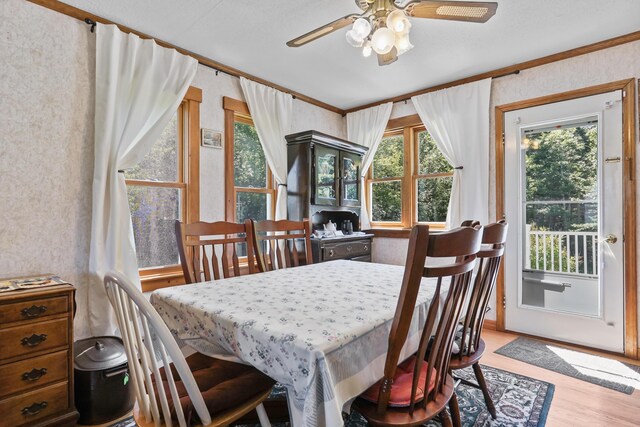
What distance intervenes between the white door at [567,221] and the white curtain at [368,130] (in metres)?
1.36

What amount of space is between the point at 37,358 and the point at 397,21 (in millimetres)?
2452

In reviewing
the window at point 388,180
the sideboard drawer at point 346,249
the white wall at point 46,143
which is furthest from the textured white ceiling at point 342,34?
the sideboard drawer at point 346,249

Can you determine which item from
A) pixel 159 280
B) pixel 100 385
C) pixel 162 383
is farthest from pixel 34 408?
pixel 162 383

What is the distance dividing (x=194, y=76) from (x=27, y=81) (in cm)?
113

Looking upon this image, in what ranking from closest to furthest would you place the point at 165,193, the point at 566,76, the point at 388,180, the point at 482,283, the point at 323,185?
the point at 482,283, the point at 165,193, the point at 566,76, the point at 323,185, the point at 388,180

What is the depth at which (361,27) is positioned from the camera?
1.64m

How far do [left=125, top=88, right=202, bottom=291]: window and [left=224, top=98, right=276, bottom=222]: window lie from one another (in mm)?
328

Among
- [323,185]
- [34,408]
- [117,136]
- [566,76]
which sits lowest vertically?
[34,408]

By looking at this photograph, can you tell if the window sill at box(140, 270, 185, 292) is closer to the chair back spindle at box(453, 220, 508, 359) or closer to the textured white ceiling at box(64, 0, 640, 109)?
the textured white ceiling at box(64, 0, 640, 109)

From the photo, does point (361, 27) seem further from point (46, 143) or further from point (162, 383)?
point (46, 143)

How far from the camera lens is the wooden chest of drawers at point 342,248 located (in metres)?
3.17

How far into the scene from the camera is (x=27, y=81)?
1.99 m

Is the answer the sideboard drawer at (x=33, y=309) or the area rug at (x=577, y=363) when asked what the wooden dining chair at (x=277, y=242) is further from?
the area rug at (x=577, y=363)

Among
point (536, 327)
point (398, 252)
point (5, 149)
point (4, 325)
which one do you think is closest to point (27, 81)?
point (5, 149)
